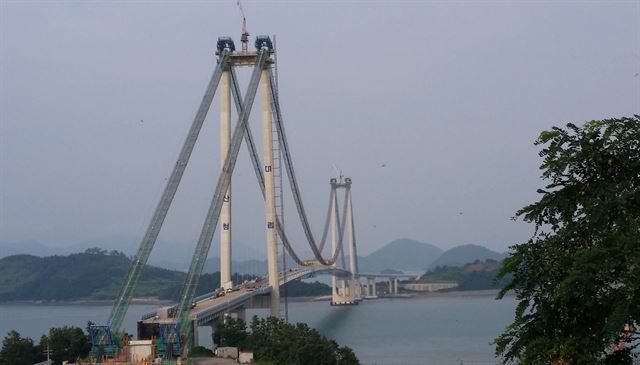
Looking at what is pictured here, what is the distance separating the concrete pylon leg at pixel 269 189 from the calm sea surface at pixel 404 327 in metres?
3.01

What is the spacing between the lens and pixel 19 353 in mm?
17328

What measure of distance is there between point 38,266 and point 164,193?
216 feet

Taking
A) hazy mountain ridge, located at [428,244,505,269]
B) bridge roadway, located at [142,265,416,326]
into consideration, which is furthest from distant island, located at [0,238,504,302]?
hazy mountain ridge, located at [428,244,505,269]

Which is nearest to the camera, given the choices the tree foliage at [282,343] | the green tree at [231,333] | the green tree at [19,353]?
the green tree at [19,353]

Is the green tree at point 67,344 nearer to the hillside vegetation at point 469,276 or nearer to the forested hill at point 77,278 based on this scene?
the forested hill at point 77,278

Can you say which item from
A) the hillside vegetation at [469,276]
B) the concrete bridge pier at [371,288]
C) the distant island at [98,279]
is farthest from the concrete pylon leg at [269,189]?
the hillside vegetation at [469,276]

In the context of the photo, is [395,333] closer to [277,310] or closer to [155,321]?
[277,310]

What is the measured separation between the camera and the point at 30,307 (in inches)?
2685

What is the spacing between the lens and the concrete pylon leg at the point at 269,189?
84.8 feet

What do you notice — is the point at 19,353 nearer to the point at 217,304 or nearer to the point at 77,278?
the point at 217,304

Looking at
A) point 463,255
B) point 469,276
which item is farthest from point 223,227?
point 463,255

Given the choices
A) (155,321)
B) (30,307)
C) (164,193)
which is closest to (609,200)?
(155,321)

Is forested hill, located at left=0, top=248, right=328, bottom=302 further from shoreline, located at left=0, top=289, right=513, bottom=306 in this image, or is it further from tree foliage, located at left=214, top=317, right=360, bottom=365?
tree foliage, located at left=214, top=317, right=360, bottom=365

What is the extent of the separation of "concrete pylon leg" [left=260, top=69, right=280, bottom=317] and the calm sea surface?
3.01m
